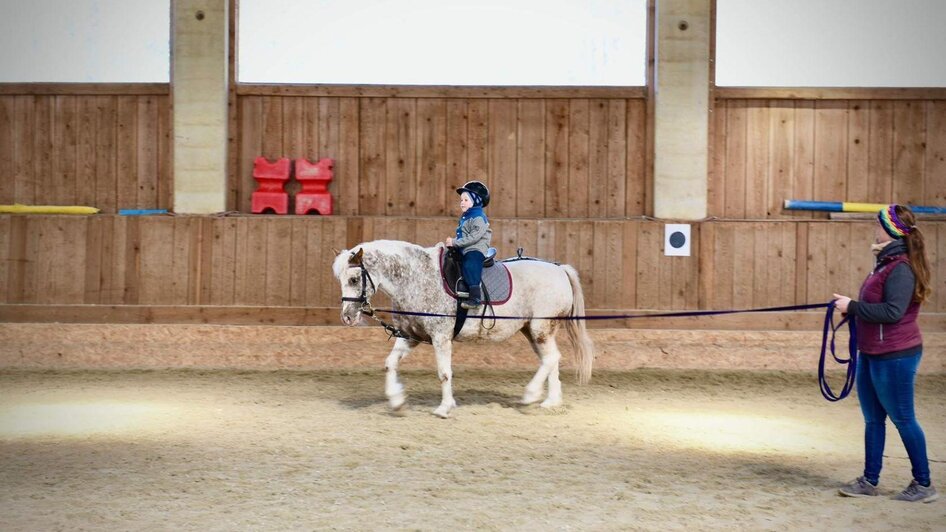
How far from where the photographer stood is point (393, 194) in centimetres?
1096

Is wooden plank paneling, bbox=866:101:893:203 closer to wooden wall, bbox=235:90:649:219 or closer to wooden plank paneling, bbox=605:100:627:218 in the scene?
wooden wall, bbox=235:90:649:219

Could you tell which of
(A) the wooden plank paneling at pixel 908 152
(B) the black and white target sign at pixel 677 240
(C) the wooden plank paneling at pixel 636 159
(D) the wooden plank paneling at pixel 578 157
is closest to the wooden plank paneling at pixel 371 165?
(D) the wooden plank paneling at pixel 578 157

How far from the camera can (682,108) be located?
10.7 meters

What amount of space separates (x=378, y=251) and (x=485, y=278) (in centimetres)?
94

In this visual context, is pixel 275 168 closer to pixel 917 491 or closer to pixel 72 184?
pixel 72 184

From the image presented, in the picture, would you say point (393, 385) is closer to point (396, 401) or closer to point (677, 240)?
point (396, 401)

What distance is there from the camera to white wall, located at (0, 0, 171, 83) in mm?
10828

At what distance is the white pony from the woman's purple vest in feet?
10.8

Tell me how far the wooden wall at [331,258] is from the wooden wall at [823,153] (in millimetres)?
478

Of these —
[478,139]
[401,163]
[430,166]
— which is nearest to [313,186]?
[401,163]

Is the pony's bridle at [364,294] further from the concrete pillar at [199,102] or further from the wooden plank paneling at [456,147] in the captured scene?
the concrete pillar at [199,102]

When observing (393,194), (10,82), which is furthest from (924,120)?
(10,82)

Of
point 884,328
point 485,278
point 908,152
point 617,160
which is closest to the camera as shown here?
point 884,328

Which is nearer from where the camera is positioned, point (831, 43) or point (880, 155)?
point (831, 43)
